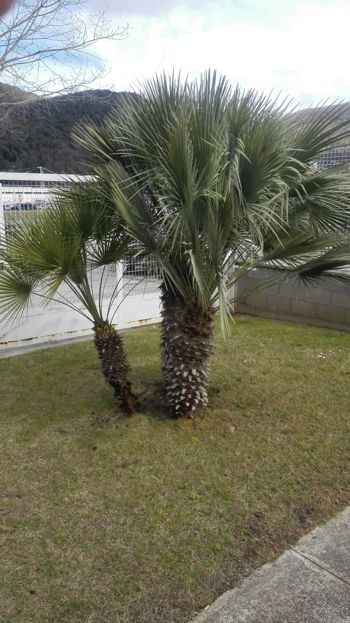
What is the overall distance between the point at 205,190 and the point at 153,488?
Result: 2089 millimetres

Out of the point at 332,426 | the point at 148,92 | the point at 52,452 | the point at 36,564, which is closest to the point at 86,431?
the point at 52,452

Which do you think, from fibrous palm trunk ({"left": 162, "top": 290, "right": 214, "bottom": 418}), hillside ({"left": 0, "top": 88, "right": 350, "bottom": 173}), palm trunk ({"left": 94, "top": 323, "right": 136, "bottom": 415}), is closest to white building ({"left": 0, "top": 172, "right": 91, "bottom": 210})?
hillside ({"left": 0, "top": 88, "right": 350, "bottom": 173})

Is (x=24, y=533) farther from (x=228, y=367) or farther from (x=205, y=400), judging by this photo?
(x=228, y=367)

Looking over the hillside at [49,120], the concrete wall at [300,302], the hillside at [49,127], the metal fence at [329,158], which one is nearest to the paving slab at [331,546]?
the metal fence at [329,158]

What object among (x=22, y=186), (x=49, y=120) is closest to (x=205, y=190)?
(x=22, y=186)

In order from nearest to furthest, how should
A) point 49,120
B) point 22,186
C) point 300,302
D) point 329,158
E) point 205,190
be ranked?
point 205,190
point 329,158
point 22,186
point 300,302
point 49,120

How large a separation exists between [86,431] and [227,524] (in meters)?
1.68

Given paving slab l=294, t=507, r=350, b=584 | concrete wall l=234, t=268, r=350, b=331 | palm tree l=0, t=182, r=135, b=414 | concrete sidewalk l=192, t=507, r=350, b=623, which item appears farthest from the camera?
concrete wall l=234, t=268, r=350, b=331

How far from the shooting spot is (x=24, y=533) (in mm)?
2891

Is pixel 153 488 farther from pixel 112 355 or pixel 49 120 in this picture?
pixel 49 120

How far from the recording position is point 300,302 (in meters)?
8.23

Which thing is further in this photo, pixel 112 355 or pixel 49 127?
pixel 49 127

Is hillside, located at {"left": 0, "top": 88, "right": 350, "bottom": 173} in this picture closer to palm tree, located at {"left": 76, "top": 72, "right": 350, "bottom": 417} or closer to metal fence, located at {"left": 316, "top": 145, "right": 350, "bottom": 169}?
metal fence, located at {"left": 316, "top": 145, "right": 350, "bottom": 169}

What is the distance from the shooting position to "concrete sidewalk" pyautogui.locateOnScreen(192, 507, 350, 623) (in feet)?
7.45
